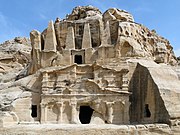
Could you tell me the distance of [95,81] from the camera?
96.7 feet

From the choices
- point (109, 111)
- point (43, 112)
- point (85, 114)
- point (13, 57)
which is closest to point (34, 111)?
point (43, 112)

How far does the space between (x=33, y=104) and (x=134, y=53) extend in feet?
42.2

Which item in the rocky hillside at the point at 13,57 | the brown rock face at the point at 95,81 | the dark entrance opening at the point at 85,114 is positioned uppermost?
the rocky hillside at the point at 13,57

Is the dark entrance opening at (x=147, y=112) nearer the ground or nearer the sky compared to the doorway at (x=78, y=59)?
nearer the ground

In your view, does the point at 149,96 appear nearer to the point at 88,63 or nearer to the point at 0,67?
the point at 88,63

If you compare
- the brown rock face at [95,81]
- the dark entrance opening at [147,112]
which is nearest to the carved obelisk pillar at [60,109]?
the brown rock face at [95,81]

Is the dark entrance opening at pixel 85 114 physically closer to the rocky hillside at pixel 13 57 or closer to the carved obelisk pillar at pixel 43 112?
the carved obelisk pillar at pixel 43 112

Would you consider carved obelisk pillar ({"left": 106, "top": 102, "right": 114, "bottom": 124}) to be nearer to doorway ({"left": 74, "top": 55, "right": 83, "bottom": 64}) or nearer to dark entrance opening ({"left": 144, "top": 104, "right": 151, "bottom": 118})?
dark entrance opening ({"left": 144, "top": 104, "right": 151, "bottom": 118})

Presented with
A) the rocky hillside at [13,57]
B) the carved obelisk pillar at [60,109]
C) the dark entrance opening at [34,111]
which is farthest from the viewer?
the rocky hillside at [13,57]

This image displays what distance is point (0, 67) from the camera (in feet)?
172

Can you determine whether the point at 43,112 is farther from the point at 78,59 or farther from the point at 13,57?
the point at 13,57

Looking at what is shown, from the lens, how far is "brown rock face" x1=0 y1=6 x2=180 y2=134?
27547 mm

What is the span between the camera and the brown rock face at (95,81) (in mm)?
27547

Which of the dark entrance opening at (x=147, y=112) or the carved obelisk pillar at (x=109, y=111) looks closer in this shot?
the dark entrance opening at (x=147, y=112)
